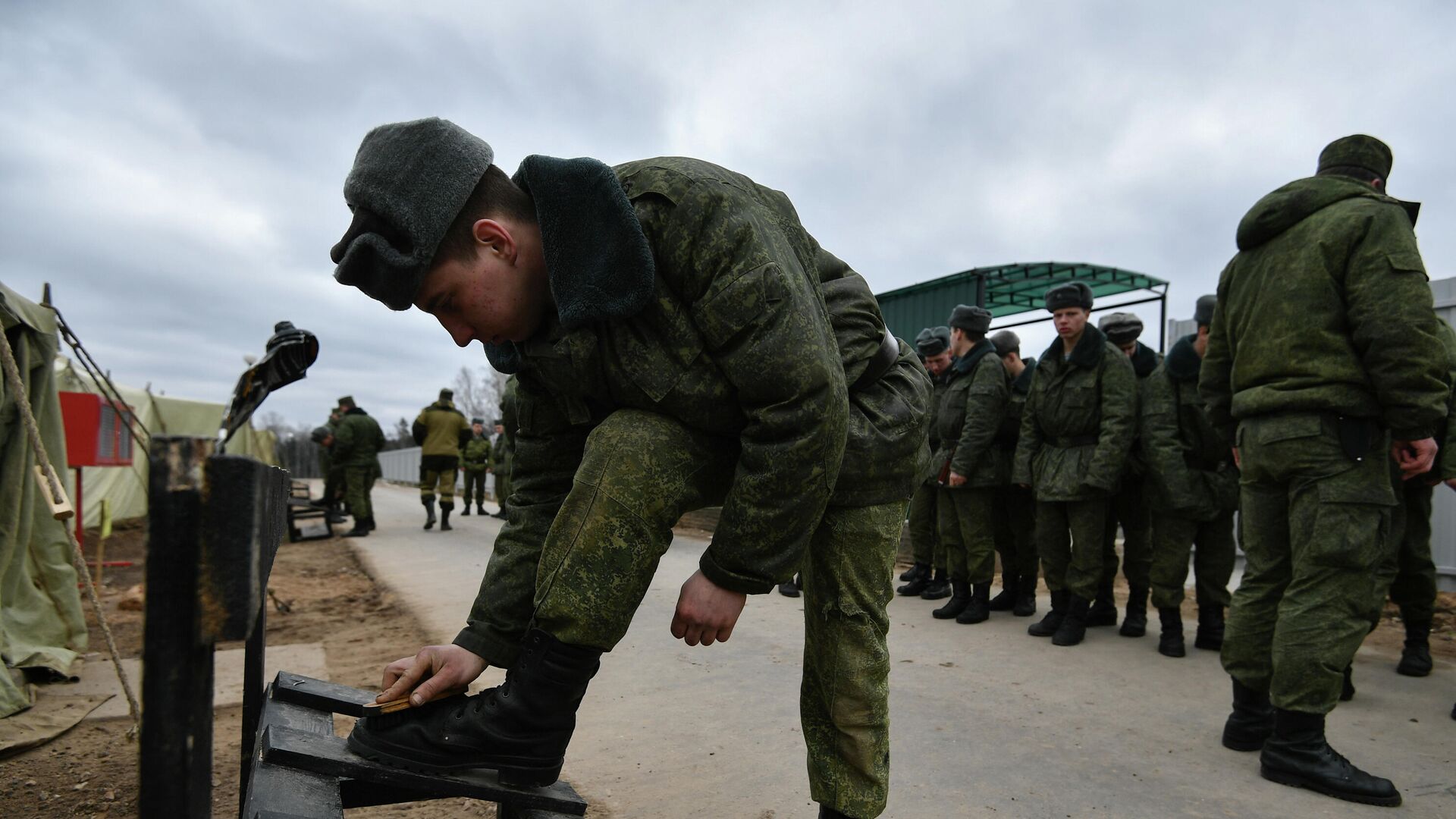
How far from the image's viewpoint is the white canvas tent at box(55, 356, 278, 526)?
1213 cm

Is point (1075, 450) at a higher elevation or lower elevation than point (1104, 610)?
higher

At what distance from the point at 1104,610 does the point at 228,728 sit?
4.59m

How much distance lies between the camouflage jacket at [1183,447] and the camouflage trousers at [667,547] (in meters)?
3.48

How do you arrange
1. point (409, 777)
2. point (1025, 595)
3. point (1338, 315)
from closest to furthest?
point (409, 777)
point (1338, 315)
point (1025, 595)

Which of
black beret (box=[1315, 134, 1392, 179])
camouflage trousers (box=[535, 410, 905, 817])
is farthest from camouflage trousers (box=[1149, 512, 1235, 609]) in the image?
camouflage trousers (box=[535, 410, 905, 817])

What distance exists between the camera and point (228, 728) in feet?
10.2

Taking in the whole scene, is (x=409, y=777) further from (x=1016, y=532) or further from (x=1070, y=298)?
(x=1016, y=532)

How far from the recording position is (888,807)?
2.24 metres

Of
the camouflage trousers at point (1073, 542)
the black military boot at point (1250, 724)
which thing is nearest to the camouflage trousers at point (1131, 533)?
the camouflage trousers at point (1073, 542)

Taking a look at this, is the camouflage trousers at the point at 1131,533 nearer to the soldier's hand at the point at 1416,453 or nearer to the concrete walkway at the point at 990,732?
the concrete walkway at the point at 990,732

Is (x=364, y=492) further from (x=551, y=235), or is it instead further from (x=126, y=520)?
(x=551, y=235)

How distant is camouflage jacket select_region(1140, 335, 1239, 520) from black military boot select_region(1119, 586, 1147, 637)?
57 cm

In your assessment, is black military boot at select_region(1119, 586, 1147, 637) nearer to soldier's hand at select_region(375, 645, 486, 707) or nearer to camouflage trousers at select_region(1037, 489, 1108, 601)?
camouflage trousers at select_region(1037, 489, 1108, 601)

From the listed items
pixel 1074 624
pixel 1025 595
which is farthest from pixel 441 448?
pixel 1074 624
